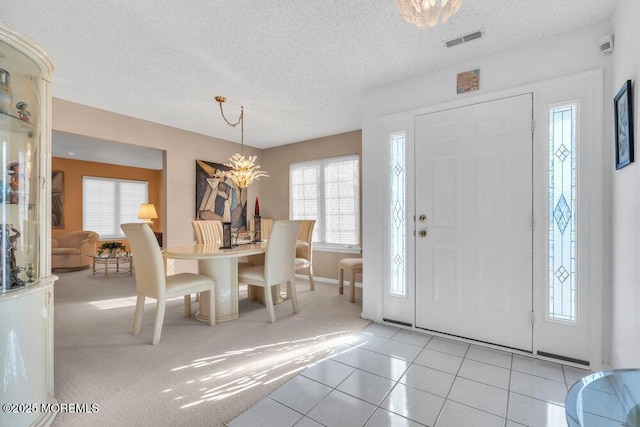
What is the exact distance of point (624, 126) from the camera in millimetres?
1629

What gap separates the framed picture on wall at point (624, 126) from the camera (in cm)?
154

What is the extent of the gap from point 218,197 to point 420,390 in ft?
14.0

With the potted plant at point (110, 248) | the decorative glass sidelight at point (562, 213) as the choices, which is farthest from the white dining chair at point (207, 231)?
the decorative glass sidelight at point (562, 213)

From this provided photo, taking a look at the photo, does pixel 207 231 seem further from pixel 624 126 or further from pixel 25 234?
pixel 624 126

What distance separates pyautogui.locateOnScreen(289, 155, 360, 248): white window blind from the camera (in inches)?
185

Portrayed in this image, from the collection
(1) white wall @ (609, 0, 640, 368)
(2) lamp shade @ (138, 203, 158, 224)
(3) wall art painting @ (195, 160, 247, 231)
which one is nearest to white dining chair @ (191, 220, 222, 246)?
(3) wall art painting @ (195, 160, 247, 231)

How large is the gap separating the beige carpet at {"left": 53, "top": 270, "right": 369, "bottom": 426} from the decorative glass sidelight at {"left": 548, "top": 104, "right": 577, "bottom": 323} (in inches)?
66.1

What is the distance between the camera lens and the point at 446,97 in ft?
8.61

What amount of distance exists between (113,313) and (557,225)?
4.48m

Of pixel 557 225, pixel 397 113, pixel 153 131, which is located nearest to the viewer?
pixel 557 225

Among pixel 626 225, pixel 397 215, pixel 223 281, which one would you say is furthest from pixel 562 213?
pixel 223 281

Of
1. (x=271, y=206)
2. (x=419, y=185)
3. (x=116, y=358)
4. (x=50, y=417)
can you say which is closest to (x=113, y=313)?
(x=116, y=358)

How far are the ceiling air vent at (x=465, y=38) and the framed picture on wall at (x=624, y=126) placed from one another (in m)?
0.97

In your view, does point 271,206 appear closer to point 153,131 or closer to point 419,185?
point 153,131
